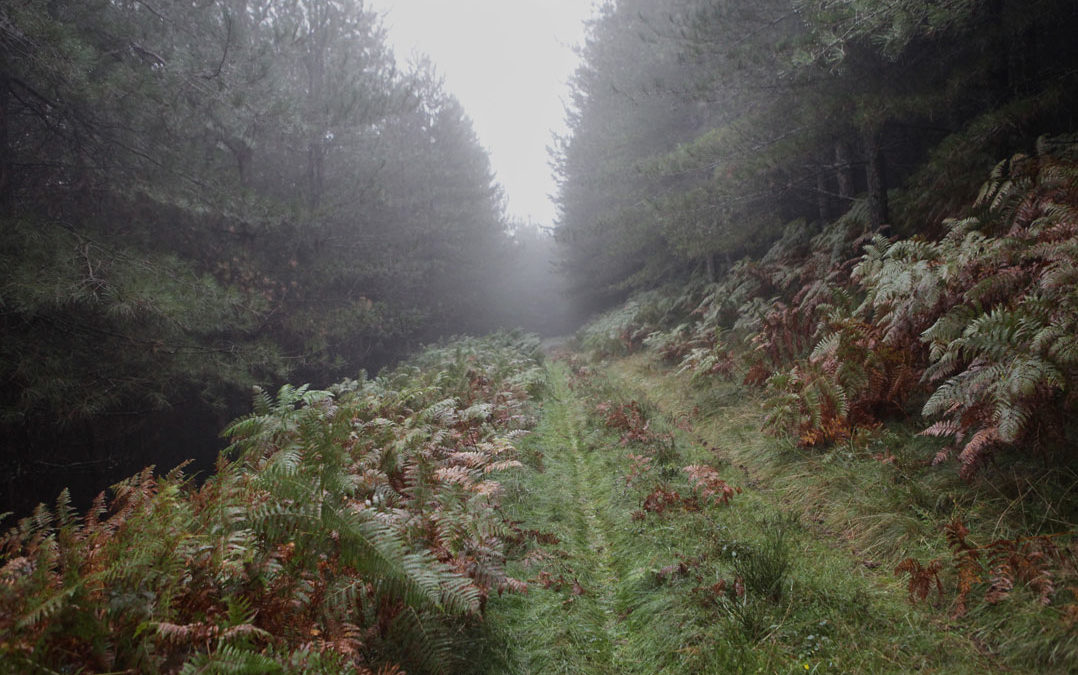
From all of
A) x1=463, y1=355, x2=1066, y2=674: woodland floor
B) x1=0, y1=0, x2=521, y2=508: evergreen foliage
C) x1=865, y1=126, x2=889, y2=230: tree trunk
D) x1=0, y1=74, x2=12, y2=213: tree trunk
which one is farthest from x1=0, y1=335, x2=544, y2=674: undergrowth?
x1=865, y1=126, x2=889, y2=230: tree trunk

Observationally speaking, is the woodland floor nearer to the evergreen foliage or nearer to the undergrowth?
the undergrowth

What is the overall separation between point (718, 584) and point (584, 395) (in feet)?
22.7

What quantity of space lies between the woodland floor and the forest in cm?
3

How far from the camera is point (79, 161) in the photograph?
8.73 meters

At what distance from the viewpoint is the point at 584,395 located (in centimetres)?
1005

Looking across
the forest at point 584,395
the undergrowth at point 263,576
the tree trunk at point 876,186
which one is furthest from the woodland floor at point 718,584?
the tree trunk at point 876,186

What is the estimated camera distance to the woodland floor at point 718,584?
259 cm

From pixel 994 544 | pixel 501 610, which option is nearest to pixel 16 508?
pixel 501 610

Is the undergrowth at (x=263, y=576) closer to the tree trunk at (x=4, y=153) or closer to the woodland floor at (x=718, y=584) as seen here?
the woodland floor at (x=718, y=584)

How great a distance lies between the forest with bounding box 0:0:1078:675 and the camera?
2.56 meters

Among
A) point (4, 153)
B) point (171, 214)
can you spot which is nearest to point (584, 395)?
point (171, 214)

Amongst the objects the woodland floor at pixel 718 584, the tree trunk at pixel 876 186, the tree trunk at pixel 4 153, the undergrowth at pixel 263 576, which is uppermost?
the tree trunk at pixel 4 153

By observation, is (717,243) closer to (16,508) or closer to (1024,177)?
(1024,177)

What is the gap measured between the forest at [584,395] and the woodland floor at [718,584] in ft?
0.09
